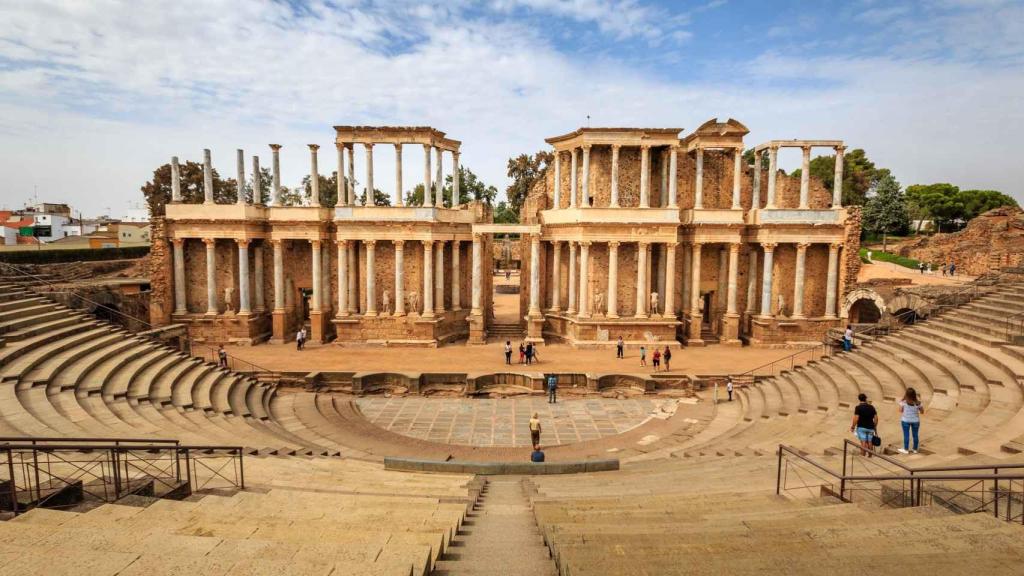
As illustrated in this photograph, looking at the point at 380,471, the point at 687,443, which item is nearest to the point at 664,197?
the point at 687,443

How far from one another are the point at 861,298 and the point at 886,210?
3773cm

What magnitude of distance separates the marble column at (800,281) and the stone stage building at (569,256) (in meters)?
0.06

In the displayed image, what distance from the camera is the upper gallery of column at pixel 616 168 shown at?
28.4m

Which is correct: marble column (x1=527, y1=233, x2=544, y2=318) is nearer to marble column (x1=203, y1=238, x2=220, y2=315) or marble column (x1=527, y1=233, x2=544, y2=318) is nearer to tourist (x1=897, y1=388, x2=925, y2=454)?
marble column (x1=203, y1=238, x2=220, y2=315)

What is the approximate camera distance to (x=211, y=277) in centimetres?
2947

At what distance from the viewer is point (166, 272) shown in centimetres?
2952

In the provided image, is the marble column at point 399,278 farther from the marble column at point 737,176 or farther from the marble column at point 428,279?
the marble column at point 737,176

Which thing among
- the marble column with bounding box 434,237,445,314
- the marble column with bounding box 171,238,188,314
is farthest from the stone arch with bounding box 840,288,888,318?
the marble column with bounding box 171,238,188,314

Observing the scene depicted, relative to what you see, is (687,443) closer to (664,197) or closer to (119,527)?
(119,527)

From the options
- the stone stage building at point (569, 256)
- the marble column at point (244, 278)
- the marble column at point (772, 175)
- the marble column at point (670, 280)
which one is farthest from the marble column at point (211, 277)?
Answer: the marble column at point (772, 175)

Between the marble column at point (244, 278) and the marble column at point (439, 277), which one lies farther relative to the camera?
the marble column at point (439, 277)

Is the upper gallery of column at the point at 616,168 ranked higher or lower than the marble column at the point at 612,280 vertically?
higher

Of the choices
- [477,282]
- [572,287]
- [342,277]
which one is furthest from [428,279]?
[572,287]

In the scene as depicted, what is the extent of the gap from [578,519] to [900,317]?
23.7 m
